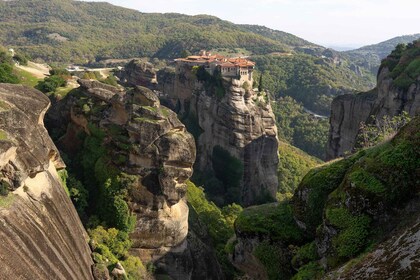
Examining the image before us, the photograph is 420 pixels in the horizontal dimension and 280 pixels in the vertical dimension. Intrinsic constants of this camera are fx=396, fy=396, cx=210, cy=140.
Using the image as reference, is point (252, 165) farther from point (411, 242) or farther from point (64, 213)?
point (411, 242)

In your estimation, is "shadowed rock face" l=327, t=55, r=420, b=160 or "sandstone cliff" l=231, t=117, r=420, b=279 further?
"shadowed rock face" l=327, t=55, r=420, b=160

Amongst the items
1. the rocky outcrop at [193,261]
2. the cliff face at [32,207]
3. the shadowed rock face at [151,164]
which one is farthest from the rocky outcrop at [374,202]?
the rocky outcrop at [193,261]

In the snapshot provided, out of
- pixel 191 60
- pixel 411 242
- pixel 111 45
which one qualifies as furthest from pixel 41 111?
pixel 111 45

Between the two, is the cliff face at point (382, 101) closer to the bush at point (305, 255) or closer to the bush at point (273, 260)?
the bush at point (273, 260)

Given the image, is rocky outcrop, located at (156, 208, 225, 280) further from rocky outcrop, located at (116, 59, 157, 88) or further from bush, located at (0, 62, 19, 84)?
rocky outcrop, located at (116, 59, 157, 88)

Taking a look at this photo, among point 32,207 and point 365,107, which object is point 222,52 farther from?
point 32,207

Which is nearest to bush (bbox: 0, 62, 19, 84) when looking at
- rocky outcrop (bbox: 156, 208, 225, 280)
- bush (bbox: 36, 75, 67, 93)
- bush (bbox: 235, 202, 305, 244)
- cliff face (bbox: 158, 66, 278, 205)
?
bush (bbox: 36, 75, 67, 93)
